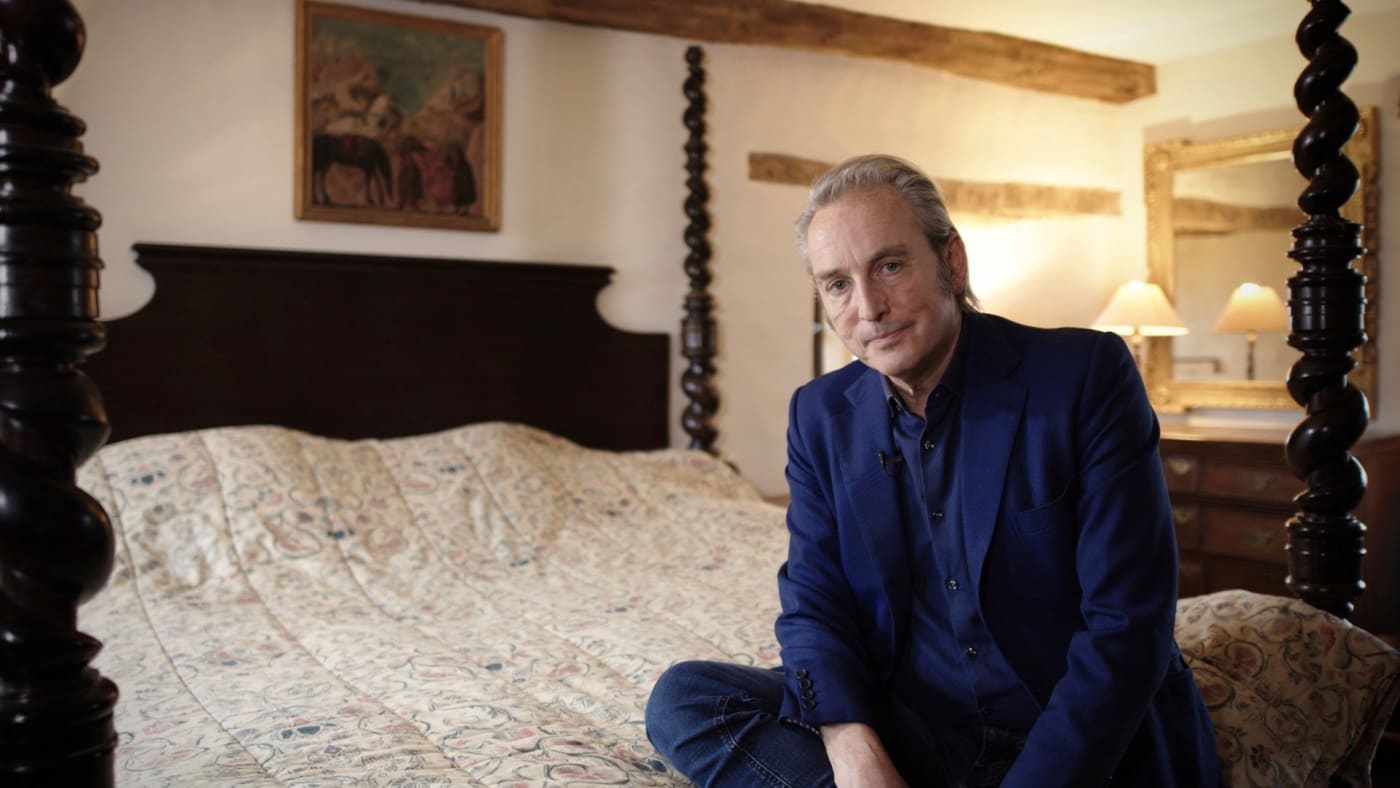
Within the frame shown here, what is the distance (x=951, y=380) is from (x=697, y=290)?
2.62 m

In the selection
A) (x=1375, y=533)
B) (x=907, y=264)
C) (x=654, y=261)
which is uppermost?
(x=654, y=261)

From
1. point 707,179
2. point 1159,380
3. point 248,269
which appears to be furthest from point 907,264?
point 1159,380

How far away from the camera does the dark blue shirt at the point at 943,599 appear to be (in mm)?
1293

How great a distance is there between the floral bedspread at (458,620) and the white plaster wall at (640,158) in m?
0.72

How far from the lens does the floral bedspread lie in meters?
1.45

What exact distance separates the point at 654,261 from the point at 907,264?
8.87 ft

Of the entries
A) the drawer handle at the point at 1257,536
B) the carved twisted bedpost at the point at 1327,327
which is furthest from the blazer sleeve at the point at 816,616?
the drawer handle at the point at 1257,536

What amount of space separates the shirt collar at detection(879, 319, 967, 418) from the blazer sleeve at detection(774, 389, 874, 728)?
13 cm

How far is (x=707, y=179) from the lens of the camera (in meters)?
4.08

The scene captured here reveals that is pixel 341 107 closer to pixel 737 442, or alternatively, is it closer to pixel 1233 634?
pixel 737 442

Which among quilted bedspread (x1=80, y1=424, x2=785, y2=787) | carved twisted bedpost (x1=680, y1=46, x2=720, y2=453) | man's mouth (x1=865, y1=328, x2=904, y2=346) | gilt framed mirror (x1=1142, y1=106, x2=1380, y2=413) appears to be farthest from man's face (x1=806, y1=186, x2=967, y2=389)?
gilt framed mirror (x1=1142, y1=106, x2=1380, y2=413)

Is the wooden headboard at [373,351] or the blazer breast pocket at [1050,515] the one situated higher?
the wooden headboard at [373,351]

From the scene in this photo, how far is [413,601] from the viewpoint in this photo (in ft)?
7.93

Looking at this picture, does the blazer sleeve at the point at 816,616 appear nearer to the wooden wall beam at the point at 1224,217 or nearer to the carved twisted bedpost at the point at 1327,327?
the carved twisted bedpost at the point at 1327,327
